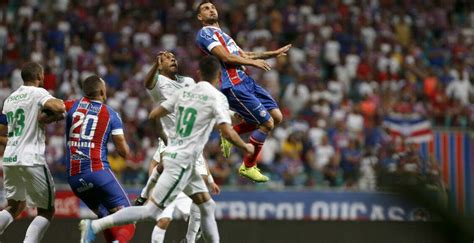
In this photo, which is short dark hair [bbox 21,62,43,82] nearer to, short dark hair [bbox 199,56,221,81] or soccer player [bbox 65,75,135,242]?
soccer player [bbox 65,75,135,242]

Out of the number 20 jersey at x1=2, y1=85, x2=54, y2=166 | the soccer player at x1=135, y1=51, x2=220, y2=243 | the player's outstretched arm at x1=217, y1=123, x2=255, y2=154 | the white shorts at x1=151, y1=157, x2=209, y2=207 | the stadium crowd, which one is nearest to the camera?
the player's outstretched arm at x1=217, y1=123, x2=255, y2=154

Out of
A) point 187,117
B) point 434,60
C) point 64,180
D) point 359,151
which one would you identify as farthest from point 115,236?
point 434,60

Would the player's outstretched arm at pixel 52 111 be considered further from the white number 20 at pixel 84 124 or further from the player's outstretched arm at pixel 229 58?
the player's outstretched arm at pixel 229 58

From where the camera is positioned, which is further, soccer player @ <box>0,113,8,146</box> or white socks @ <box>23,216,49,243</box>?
soccer player @ <box>0,113,8,146</box>

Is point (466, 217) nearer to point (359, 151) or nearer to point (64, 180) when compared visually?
point (64, 180)

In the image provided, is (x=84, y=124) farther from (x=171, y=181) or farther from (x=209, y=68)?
(x=209, y=68)

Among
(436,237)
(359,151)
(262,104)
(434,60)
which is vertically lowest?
(359,151)

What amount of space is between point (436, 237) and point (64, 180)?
14.9m

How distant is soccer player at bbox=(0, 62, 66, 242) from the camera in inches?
294

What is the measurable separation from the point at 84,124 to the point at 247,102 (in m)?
1.84

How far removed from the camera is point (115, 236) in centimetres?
770

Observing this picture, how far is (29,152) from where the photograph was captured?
746cm

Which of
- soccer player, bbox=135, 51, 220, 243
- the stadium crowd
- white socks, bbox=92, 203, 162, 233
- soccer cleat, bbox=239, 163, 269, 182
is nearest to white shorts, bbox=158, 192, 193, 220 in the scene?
soccer player, bbox=135, 51, 220, 243

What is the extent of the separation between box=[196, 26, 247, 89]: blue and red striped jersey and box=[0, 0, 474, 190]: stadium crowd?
8.14 meters
